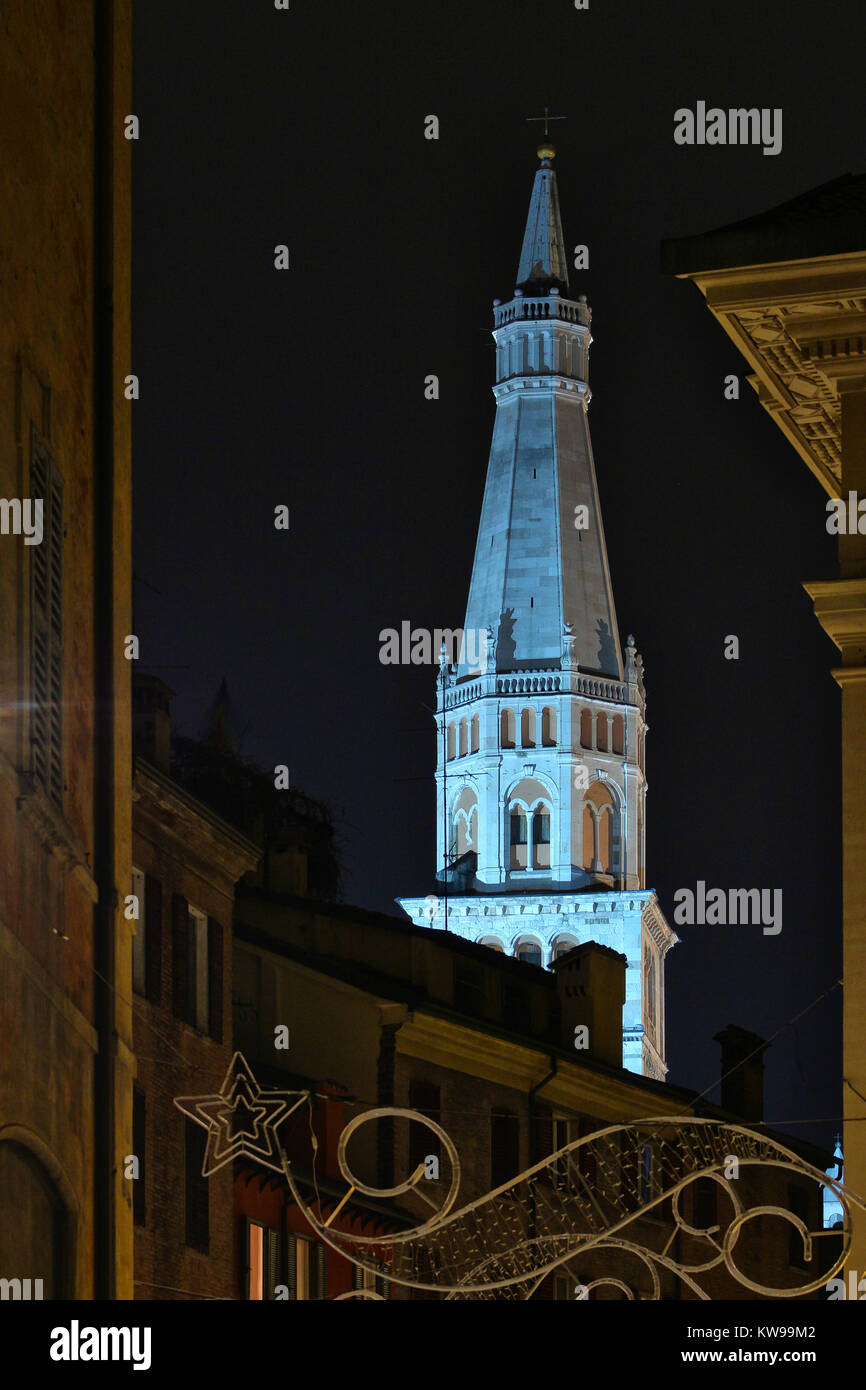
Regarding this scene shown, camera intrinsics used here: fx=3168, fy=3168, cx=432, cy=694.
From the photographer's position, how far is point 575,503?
86.1 m

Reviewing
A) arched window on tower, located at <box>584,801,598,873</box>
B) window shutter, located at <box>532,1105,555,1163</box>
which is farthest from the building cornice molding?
arched window on tower, located at <box>584,801,598,873</box>

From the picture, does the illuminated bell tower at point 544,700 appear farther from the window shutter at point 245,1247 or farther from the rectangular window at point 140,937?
the rectangular window at point 140,937

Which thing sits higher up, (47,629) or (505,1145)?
(47,629)

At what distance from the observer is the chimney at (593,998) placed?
1668 inches

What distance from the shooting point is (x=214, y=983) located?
31.1m

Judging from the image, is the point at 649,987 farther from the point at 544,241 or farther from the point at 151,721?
the point at 151,721

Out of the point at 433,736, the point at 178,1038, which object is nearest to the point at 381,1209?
the point at 178,1038

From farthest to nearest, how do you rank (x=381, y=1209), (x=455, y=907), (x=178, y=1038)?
(x=455, y=907), (x=381, y=1209), (x=178, y=1038)

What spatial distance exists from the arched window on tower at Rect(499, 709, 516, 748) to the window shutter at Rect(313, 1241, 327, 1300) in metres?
50.6

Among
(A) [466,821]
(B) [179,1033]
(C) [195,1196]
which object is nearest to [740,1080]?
(B) [179,1033]

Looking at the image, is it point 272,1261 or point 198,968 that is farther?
point 198,968

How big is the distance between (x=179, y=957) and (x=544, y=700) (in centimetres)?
5151
